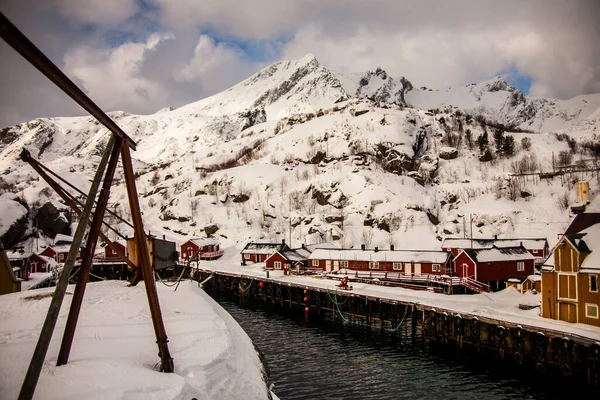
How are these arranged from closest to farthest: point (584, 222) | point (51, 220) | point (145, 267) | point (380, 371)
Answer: point (145, 267), point (380, 371), point (584, 222), point (51, 220)

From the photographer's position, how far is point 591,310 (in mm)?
27469

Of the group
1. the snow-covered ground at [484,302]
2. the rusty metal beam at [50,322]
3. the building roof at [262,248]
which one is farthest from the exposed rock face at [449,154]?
the rusty metal beam at [50,322]

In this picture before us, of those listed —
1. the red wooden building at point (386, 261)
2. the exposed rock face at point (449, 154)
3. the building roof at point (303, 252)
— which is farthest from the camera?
the exposed rock face at point (449, 154)

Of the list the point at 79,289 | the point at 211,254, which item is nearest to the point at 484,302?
the point at 79,289

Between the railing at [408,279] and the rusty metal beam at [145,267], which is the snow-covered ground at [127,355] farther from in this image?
the railing at [408,279]

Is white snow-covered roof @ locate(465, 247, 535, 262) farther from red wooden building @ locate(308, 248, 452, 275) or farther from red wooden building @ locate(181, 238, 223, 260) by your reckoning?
red wooden building @ locate(181, 238, 223, 260)

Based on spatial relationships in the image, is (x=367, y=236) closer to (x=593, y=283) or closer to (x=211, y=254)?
(x=211, y=254)

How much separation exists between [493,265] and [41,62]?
53378mm

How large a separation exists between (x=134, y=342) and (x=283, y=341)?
24618 mm

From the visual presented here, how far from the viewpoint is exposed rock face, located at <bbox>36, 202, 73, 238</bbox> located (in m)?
93.0

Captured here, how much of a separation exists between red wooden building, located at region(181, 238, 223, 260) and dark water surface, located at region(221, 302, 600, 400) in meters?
46.7

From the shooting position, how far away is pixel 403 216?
91125mm

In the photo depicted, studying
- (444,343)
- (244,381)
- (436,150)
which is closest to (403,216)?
(436,150)

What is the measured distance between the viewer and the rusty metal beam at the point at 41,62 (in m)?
5.47
